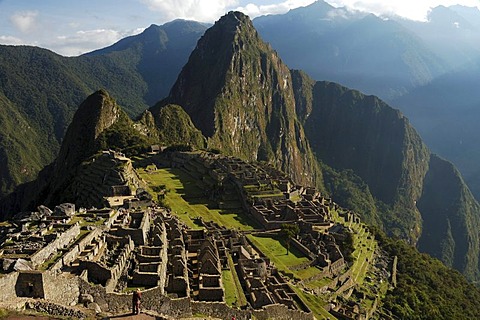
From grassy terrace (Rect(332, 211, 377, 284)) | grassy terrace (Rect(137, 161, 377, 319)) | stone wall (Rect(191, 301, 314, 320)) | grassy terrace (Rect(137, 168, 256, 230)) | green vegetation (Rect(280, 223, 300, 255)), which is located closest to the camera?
stone wall (Rect(191, 301, 314, 320))

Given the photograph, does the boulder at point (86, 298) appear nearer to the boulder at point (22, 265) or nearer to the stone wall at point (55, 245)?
the boulder at point (22, 265)

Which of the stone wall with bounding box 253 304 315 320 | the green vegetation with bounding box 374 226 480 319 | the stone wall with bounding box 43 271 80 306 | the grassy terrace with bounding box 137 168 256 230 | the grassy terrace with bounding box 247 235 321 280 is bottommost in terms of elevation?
the green vegetation with bounding box 374 226 480 319

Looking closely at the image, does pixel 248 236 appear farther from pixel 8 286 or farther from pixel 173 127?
pixel 173 127

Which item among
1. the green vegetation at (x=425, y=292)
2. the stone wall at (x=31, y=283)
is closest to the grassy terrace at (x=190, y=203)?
the green vegetation at (x=425, y=292)

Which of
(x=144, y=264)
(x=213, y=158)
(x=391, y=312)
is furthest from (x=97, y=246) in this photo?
(x=213, y=158)

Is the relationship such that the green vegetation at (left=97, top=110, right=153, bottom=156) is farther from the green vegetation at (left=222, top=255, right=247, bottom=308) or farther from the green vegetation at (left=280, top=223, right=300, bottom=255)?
the green vegetation at (left=222, top=255, right=247, bottom=308)

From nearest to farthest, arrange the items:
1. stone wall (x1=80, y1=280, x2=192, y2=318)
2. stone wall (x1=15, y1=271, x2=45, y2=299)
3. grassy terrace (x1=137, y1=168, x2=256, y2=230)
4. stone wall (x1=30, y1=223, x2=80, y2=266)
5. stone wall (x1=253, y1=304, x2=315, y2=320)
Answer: stone wall (x1=15, y1=271, x2=45, y2=299) → stone wall (x1=80, y1=280, x2=192, y2=318) → stone wall (x1=30, y1=223, x2=80, y2=266) → stone wall (x1=253, y1=304, x2=315, y2=320) → grassy terrace (x1=137, y1=168, x2=256, y2=230)

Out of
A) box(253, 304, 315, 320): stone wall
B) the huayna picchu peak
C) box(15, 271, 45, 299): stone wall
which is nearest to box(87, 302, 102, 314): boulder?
the huayna picchu peak
